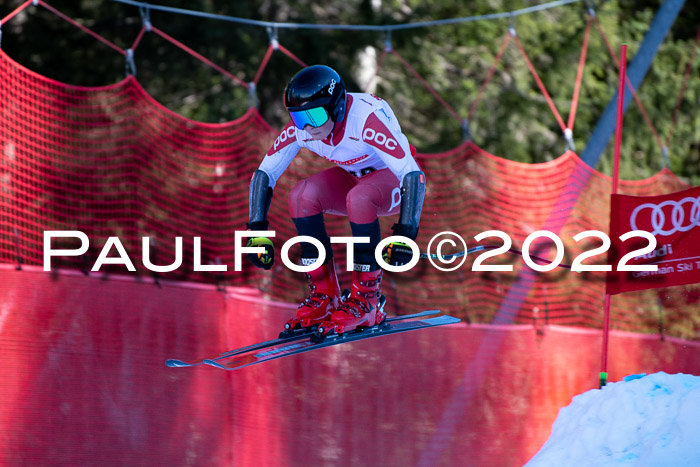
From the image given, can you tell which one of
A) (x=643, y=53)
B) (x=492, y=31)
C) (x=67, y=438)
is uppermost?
(x=492, y=31)

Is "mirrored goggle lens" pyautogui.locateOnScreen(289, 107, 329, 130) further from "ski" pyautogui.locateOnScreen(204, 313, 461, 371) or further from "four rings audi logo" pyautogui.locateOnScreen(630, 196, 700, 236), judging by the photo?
"four rings audi logo" pyautogui.locateOnScreen(630, 196, 700, 236)

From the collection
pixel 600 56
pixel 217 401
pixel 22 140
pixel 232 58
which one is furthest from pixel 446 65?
pixel 217 401

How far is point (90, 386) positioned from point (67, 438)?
1.20 ft

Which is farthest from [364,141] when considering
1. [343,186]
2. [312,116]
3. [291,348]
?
[291,348]

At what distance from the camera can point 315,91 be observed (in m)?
4.29

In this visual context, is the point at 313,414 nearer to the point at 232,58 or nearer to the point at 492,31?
the point at 232,58

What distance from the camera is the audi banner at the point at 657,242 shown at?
5344mm

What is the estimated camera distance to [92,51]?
11859 mm

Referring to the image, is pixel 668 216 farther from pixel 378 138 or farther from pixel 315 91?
pixel 315 91

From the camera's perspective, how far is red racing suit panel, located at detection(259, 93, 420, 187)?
4.46m

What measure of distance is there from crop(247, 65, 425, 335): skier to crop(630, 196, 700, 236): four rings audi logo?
1.68m

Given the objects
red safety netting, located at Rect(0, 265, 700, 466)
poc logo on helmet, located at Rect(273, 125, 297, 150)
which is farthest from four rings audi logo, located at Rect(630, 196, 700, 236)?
poc logo on helmet, located at Rect(273, 125, 297, 150)

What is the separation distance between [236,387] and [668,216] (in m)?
3.09

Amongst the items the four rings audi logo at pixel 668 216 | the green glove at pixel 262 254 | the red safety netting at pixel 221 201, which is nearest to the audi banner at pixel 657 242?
the four rings audi logo at pixel 668 216
